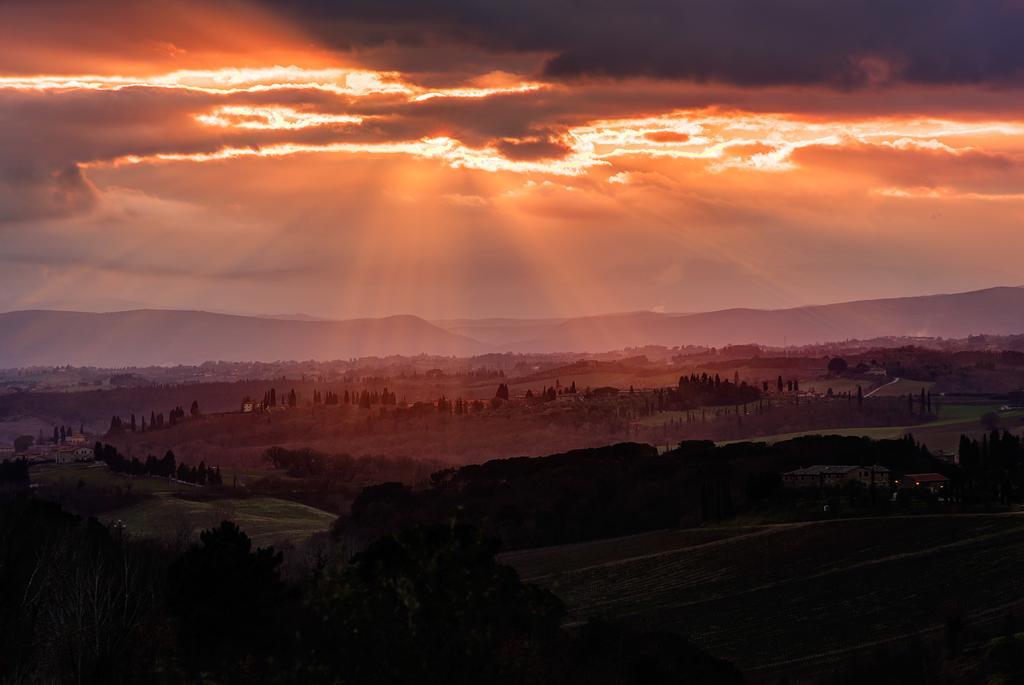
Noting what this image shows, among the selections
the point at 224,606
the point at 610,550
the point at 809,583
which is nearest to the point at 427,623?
the point at 224,606

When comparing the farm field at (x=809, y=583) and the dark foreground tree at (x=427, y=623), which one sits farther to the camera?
the farm field at (x=809, y=583)

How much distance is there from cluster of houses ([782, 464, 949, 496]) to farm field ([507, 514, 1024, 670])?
88.8 ft

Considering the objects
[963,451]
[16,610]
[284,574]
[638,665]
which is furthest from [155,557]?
[963,451]

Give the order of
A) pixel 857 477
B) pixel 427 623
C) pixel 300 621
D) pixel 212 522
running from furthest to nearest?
pixel 212 522, pixel 857 477, pixel 300 621, pixel 427 623

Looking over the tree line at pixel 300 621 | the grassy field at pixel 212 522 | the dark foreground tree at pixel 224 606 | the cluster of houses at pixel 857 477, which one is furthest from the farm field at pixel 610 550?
the dark foreground tree at pixel 224 606

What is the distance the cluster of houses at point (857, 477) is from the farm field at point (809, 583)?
27071mm

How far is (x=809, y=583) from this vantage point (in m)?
98.9

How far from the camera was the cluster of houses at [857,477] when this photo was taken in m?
148

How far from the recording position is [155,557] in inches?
4313

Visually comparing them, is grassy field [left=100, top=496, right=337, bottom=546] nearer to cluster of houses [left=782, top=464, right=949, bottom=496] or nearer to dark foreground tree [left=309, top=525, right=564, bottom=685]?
cluster of houses [left=782, top=464, right=949, bottom=496]

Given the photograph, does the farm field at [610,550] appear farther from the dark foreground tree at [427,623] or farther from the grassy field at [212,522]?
the dark foreground tree at [427,623]

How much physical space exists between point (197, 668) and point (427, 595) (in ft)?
87.1

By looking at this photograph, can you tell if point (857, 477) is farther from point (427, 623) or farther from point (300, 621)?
point (427, 623)

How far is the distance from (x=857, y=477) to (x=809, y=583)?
58963mm
